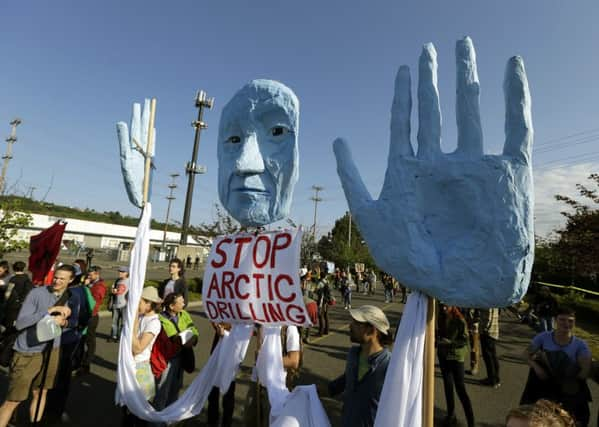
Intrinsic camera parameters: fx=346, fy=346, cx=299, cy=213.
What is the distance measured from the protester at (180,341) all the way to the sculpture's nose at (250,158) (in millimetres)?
1637

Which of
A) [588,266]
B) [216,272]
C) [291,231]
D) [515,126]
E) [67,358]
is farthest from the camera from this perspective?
[588,266]

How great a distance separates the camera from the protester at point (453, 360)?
3791 millimetres

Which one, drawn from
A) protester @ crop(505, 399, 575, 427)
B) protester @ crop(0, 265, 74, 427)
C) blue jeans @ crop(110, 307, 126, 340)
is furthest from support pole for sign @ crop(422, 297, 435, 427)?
blue jeans @ crop(110, 307, 126, 340)

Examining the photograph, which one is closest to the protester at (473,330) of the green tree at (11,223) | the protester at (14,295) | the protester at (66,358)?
the protester at (66,358)

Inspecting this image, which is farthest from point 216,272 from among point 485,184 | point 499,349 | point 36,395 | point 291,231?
point 499,349

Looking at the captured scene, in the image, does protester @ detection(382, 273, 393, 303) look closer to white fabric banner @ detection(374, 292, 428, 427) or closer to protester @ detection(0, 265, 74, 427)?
protester @ detection(0, 265, 74, 427)

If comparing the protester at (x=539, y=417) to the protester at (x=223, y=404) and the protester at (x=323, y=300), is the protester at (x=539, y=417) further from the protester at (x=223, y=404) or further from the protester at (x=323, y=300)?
the protester at (x=323, y=300)

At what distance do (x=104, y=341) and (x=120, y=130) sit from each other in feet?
17.5

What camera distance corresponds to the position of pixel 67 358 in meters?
3.91

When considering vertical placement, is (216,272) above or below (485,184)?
below

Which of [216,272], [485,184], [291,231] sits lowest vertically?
[216,272]

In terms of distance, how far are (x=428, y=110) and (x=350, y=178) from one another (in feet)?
1.88

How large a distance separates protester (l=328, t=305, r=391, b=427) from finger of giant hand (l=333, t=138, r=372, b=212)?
71 centimetres

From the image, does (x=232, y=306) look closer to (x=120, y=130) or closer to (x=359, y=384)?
(x=359, y=384)
